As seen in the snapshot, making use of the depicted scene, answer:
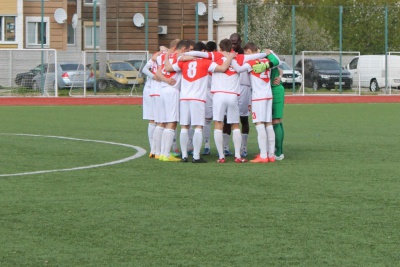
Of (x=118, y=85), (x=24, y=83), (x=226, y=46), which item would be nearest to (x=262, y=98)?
(x=226, y=46)

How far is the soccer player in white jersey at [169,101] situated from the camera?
15.0 meters

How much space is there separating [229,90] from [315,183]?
2.82 meters

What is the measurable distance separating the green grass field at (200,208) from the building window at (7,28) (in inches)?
1361

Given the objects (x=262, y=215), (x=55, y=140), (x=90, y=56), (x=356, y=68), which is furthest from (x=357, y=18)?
(x=262, y=215)

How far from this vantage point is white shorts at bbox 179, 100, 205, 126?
14.7m

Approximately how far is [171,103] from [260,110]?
1.28 metres

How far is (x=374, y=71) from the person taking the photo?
4656cm

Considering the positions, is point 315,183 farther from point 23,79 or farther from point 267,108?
point 23,79

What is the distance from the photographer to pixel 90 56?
4219cm

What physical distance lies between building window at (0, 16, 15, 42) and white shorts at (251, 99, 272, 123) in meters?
38.6

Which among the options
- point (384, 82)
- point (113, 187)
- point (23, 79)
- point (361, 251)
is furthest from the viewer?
point (384, 82)

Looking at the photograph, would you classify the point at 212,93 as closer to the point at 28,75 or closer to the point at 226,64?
the point at 226,64

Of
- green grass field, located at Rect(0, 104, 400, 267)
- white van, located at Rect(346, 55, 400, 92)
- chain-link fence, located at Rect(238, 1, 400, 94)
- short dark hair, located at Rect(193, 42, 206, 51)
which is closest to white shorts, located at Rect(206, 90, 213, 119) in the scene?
green grass field, located at Rect(0, 104, 400, 267)

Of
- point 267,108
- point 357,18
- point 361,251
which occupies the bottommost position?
point 361,251
